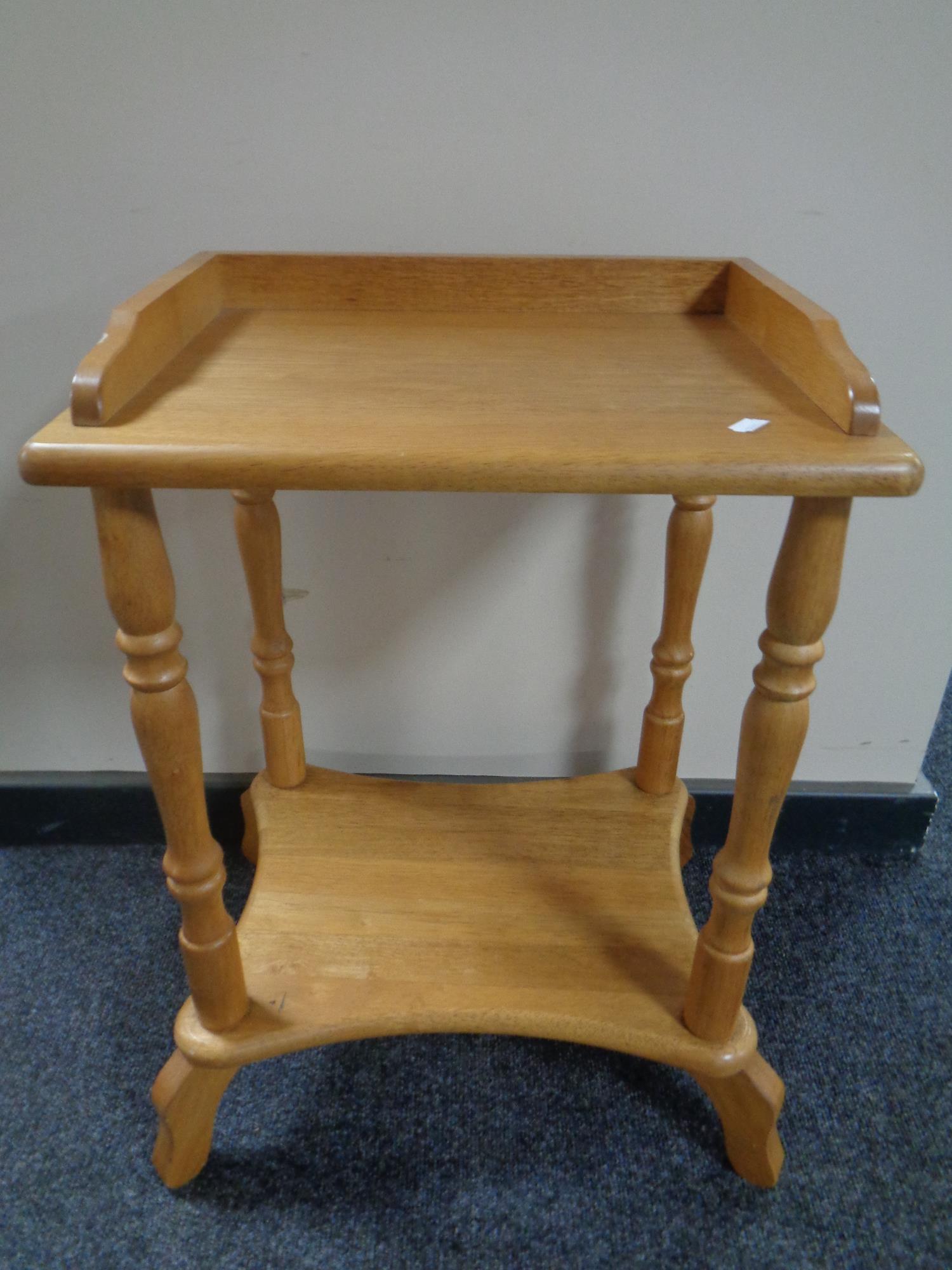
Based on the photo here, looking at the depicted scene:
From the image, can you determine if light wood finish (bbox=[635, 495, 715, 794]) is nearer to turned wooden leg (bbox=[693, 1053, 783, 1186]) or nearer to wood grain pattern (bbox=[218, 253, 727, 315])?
wood grain pattern (bbox=[218, 253, 727, 315])

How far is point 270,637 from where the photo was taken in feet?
3.31

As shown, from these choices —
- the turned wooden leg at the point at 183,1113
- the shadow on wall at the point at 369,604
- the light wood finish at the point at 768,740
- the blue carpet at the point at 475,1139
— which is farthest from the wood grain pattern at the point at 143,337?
the blue carpet at the point at 475,1139

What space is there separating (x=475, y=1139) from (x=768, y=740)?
0.51m

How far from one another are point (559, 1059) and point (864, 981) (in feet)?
1.19

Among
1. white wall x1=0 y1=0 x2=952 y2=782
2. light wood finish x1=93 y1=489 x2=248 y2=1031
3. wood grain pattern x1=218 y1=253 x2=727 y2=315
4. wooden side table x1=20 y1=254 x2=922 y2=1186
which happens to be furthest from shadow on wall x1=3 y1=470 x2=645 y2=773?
light wood finish x1=93 y1=489 x2=248 y2=1031

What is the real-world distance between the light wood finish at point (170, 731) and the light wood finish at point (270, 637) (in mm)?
284

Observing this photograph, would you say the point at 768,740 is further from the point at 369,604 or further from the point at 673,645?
the point at 369,604

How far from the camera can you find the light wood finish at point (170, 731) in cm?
59

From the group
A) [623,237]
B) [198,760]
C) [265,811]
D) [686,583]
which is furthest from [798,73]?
[265,811]

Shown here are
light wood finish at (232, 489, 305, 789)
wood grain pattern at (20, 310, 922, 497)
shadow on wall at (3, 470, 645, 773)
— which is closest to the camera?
wood grain pattern at (20, 310, 922, 497)

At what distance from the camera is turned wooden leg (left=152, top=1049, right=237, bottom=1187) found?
822 millimetres

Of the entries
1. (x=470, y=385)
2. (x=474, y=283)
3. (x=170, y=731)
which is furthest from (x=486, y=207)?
(x=170, y=731)

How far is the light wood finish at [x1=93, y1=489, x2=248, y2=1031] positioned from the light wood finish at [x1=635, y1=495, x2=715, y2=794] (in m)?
Result: 0.50

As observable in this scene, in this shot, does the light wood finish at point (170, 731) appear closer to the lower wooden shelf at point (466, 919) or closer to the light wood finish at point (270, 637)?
the lower wooden shelf at point (466, 919)
